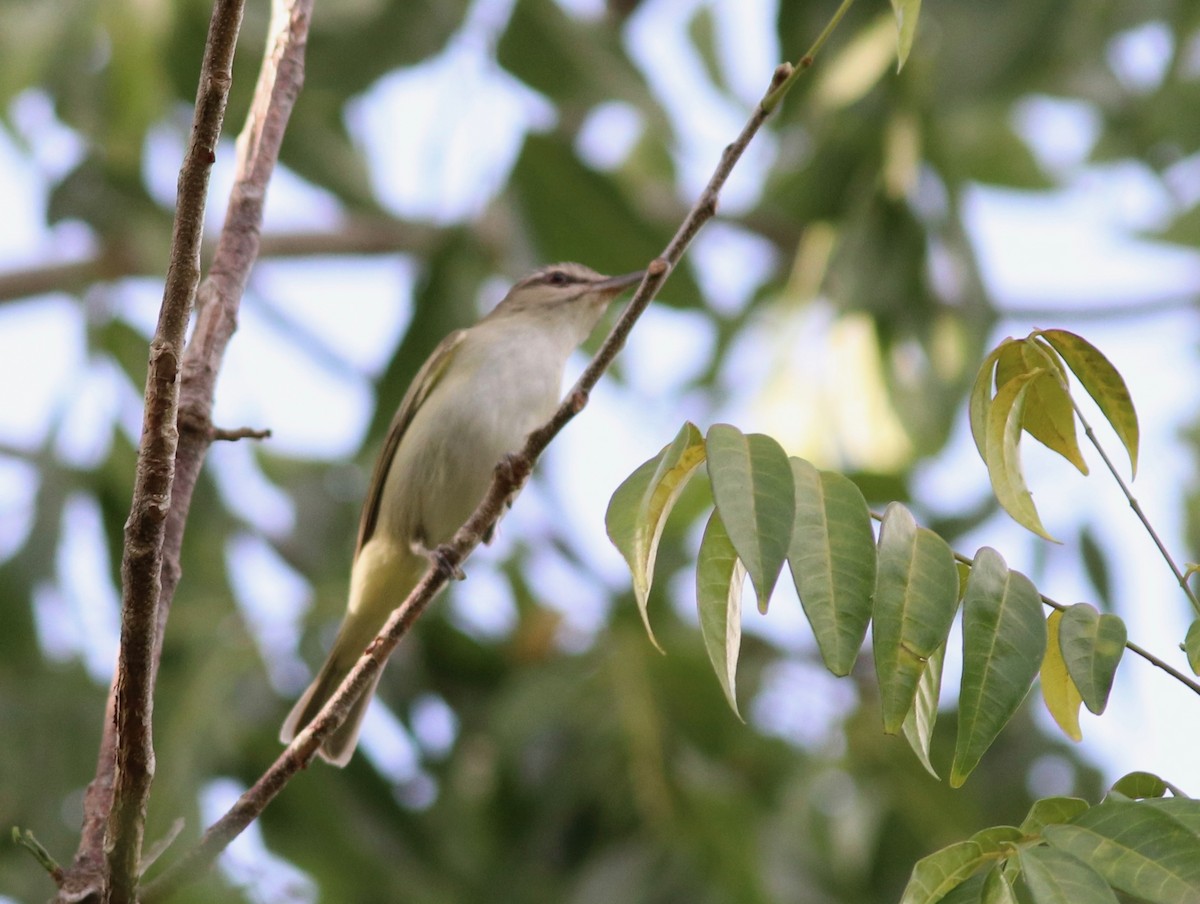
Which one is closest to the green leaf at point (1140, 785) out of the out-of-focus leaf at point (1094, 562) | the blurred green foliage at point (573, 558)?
the blurred green foliage at point (573, 558)

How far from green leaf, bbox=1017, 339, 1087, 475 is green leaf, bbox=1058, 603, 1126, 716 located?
0.36 metres

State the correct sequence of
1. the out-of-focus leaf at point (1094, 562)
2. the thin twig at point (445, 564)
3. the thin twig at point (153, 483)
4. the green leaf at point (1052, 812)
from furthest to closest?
the out-of-focus leaf at point (1094, 562)
the thin twig at point (445, 564)
the green leaf at point (1052, 812)
the thin twig at point (153, 483)

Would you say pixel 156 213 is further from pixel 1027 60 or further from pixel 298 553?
pixel 1027 60

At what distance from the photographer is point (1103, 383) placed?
241 cm

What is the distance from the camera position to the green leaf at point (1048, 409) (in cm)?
244

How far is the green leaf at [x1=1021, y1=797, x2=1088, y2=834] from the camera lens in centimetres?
214

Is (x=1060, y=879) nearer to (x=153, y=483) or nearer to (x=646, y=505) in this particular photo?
(x=646, y=505)

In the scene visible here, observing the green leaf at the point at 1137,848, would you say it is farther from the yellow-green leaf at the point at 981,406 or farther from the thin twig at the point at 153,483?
the thin twig at the point at 153,483

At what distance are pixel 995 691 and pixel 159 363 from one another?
1295 mm

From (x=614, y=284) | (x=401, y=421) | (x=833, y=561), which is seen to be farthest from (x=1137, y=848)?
(x=614, y=284)

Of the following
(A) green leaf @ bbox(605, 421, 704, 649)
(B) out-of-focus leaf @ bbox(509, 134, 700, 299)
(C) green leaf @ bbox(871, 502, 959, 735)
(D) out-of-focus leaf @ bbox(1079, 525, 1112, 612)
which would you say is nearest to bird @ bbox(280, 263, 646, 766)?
(B) out-of-focus leaf @ bbox(509, 134, 700, 299)

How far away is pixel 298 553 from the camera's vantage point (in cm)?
666

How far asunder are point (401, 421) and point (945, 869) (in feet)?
11.3

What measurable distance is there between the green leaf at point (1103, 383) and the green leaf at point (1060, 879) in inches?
27.5
